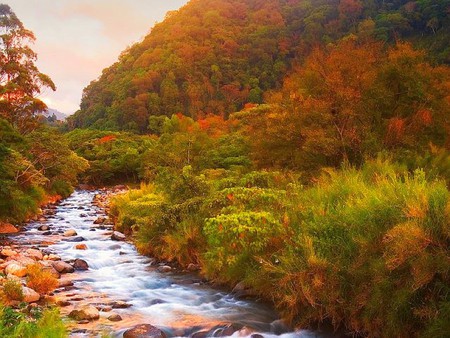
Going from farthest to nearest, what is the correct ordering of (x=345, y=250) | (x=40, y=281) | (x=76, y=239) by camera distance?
1. (x=76, y=239)
2. (x=40, y=281)
3. (x=345, y=250)

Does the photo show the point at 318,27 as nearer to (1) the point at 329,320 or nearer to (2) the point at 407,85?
(2) the point at 407,85

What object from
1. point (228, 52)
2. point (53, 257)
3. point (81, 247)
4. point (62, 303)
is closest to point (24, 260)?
point (53, 257)

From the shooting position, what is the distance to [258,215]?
8578 millimetres

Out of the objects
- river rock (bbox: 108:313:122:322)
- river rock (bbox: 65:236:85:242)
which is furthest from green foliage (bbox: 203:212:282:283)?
river rock (bbox: 65:236:85:242)

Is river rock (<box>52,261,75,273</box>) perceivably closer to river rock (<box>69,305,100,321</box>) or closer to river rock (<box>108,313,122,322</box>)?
river rock (<box>69,305,100,321</box>)

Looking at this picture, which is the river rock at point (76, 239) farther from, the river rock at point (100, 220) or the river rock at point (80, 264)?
the river rock at point (100, 220)

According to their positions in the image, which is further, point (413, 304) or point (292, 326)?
point (292, 326)

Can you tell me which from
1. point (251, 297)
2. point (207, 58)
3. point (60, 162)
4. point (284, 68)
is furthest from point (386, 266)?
point (207, 58)

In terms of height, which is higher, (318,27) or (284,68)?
Result: (318,27)

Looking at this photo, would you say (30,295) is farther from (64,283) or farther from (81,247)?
(81,247)

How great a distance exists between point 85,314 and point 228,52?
93.0 m

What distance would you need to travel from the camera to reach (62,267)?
11797 millimetres

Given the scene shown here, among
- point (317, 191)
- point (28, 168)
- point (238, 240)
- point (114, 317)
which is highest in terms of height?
point (28, 168)

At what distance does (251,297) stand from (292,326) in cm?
171
